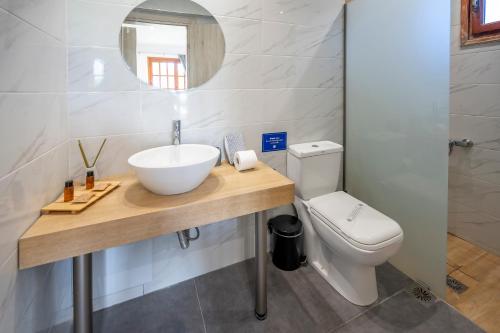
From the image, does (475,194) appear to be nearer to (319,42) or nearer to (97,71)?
(319,42)

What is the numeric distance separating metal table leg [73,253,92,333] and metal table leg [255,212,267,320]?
0.74 meters

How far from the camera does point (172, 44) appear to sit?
140cm

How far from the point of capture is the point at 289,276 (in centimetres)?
167

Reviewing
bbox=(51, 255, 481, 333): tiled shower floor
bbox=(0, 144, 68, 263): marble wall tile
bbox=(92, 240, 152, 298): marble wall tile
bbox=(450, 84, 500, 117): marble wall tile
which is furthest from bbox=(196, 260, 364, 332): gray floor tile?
bbox=(450, 84, 500, 117): marble wall tile

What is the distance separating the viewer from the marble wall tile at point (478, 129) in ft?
5.68

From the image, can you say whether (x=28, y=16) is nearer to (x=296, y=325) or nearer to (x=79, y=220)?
(x=79, y=220)

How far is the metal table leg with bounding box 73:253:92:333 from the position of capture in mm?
948

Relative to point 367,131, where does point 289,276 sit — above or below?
below

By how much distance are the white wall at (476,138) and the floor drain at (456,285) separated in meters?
0.55

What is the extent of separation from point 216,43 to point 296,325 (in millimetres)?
1659

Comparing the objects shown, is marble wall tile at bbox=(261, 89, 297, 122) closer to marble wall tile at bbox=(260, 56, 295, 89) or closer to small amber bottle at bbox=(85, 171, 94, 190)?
marble wall tile at bbox=(260, 56, 295, 89)

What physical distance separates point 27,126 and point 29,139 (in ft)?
0.15

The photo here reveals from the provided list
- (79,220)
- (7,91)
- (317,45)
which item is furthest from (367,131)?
(7,91)

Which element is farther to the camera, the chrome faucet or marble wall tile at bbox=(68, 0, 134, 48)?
the chrome faucet
